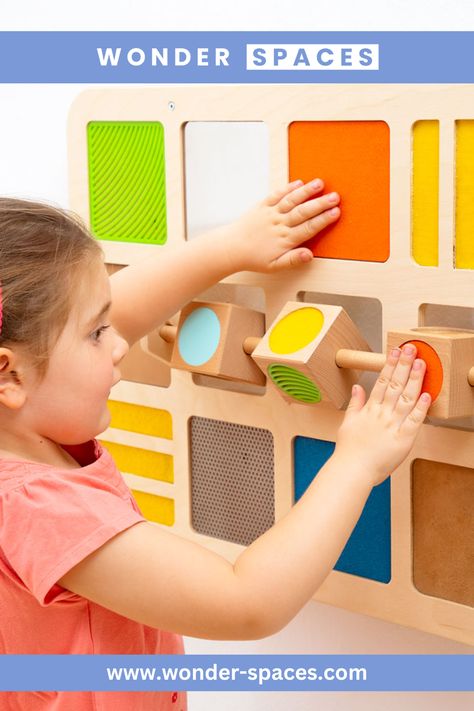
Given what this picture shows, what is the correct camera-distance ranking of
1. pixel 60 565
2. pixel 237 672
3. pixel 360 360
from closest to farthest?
pixel 60 565, pixel 360 360, pixel 237 672

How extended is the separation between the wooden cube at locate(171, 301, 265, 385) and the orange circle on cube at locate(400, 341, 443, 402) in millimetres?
194

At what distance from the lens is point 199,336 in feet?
3.20

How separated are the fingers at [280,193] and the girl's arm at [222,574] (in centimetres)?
27

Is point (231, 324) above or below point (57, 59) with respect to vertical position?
below

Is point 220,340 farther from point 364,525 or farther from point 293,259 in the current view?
point 364,525

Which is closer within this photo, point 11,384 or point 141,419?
point 11,384

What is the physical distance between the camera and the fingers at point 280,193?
0.91 m

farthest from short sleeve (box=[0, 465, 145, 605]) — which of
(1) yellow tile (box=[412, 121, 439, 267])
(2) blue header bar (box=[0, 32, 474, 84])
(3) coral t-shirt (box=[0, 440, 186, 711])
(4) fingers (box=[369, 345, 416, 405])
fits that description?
(2) blue header bar (box=[0, 32, 474, 84])

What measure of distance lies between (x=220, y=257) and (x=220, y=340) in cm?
7

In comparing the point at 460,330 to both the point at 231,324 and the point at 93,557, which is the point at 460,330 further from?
the point at 93,557

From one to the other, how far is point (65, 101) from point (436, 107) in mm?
541

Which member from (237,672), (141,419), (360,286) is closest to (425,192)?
(360,286)
